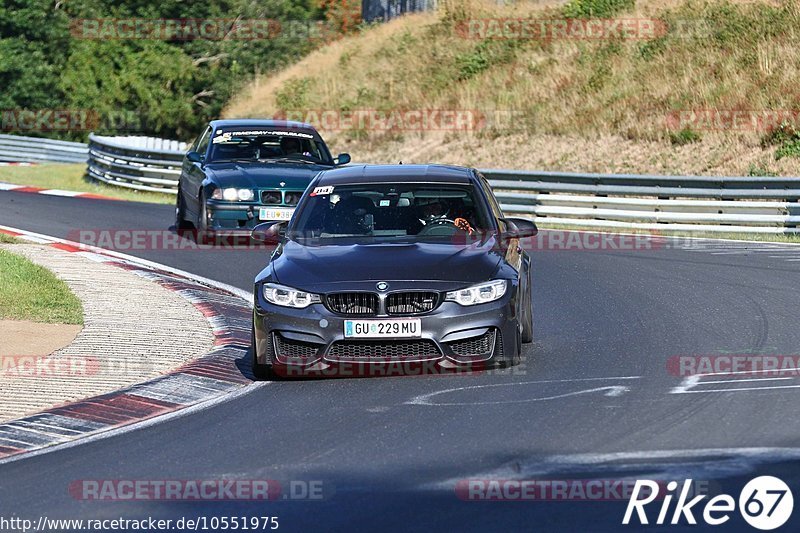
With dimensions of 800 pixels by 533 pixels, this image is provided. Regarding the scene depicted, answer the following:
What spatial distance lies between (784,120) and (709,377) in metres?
21.2

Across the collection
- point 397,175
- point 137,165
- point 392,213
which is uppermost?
point 397,175

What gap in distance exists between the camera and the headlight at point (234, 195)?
18750 millimetres

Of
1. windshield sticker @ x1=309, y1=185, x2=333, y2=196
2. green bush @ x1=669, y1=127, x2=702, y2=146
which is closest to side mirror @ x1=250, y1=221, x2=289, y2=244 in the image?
windshield sticker @ x1=309, y1=185, x2=333, y2=196

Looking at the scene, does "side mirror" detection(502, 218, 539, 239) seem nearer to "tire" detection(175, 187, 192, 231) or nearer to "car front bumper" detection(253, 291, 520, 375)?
"car front bumper" detection(253, 291, 520, 375)

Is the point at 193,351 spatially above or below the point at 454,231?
below

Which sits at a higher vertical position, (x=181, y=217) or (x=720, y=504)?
(x=720, y=504)

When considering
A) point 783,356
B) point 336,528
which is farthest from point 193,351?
point 336,528

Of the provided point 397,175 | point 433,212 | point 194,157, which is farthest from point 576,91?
point 433,212

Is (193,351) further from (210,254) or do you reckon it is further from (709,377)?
(210,254)

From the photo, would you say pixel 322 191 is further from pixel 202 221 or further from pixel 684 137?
pixel 684 137

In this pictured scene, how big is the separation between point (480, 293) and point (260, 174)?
9730mm

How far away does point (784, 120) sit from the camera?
29594 mm

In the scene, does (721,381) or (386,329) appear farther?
(386,329)

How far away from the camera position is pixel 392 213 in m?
11.1
